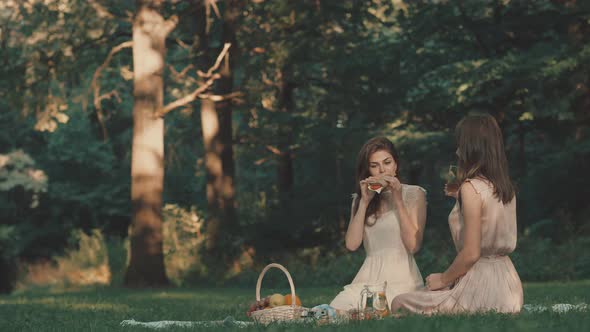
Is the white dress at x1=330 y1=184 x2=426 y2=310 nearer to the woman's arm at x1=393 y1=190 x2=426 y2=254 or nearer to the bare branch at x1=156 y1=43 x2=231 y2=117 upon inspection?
the woman's arm at x1=393 y1=190 x2=426 y2=254

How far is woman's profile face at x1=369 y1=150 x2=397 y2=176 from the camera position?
897 centimetres

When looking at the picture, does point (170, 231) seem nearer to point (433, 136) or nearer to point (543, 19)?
point (433, 136)

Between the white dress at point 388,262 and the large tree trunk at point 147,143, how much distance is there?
533 inches

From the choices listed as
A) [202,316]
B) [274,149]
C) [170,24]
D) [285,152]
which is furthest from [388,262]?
[285,152]

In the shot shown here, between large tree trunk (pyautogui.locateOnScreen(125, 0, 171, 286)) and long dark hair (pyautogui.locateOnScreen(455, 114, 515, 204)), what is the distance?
15.0 metres

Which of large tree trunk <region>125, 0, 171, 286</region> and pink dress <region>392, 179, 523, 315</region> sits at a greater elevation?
large tree trunk <region>125, 0, 171, 286</region>

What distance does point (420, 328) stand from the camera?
21.3 feet

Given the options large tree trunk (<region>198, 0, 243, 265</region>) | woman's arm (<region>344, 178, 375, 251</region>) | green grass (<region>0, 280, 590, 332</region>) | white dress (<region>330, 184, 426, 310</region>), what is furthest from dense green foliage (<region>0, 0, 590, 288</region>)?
woman's arm (<region>344, 178, 375, 251</region>)

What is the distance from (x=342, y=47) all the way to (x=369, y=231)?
19465mm

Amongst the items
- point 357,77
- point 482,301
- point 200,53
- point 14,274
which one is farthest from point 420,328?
point 14,274

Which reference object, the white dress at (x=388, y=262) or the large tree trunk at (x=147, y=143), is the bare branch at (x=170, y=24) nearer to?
the large tree trunk at (x=147, y=143)

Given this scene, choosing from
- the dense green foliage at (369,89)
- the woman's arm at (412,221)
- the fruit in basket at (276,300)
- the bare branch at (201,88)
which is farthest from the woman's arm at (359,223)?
the dense green foliage at (369,89)

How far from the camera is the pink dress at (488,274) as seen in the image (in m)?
7.71

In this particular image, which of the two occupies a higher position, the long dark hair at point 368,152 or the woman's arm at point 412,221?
the long dark hair at point 368,152
